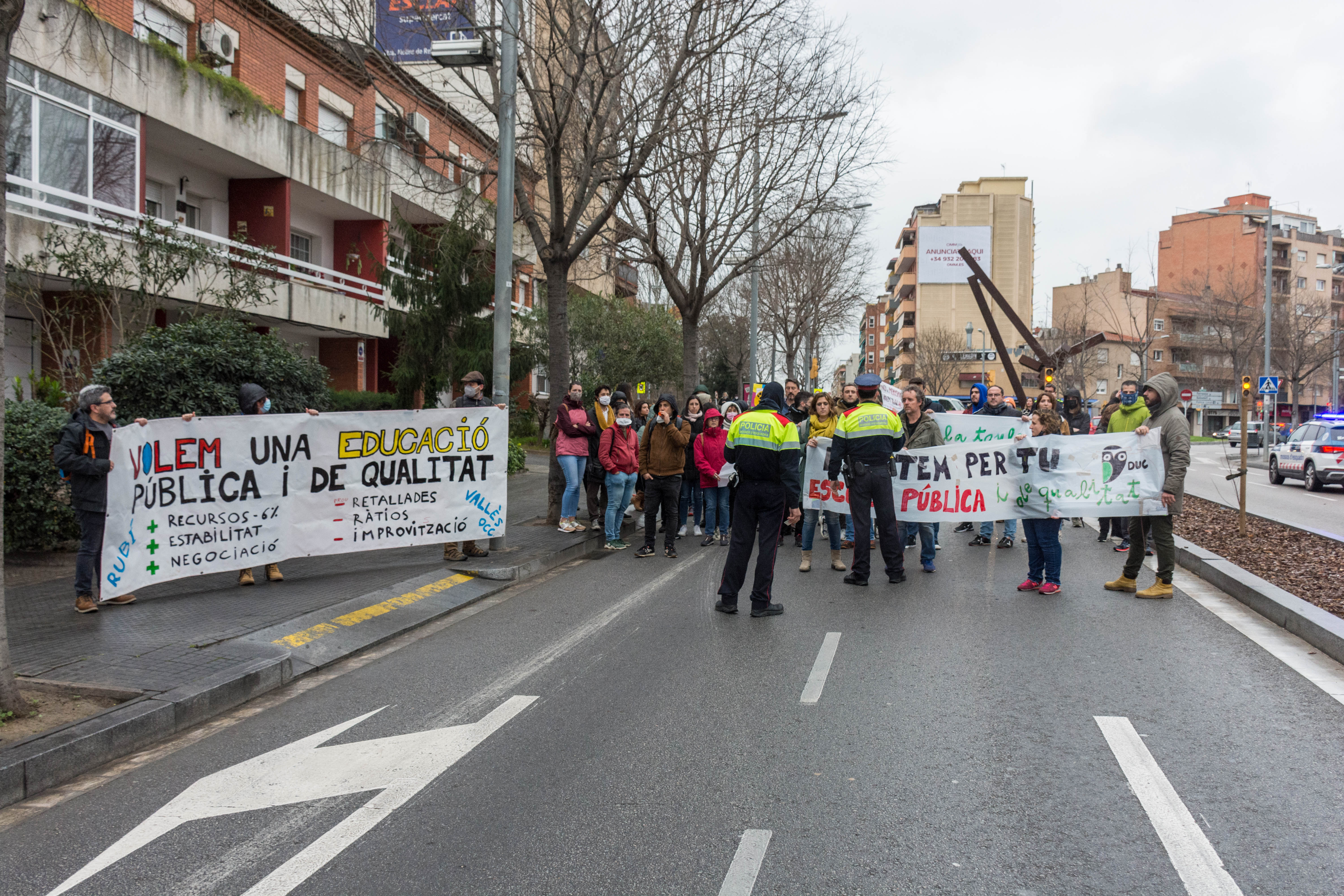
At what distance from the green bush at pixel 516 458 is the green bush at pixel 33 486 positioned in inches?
477

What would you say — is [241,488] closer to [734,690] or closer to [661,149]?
[734,690]

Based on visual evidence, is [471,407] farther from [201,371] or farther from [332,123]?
[332,123]

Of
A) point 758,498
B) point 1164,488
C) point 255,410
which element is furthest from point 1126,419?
point 255,410

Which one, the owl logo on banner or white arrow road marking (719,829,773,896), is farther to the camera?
the owl logo on banner

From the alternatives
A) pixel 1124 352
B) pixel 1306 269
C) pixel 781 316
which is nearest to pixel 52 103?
pixel 781 316

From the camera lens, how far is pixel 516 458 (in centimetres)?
2220

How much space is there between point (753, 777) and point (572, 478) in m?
8.06

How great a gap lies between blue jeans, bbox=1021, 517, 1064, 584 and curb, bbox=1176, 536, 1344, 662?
150 cm

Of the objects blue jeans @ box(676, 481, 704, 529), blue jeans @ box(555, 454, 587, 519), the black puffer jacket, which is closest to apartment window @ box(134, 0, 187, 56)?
blue jeans @ box(555, 454, 587, 519)

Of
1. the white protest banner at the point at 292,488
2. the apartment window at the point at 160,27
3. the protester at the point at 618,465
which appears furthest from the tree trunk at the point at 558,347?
the apartment window at the point at 160,27

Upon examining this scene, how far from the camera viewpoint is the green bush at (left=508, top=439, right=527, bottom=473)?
72.2 ft

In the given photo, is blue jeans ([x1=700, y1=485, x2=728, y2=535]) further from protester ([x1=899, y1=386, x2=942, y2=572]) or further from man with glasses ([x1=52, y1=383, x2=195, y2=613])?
man with glasses ([x1=52, y1=383, x2=195, y2=613])

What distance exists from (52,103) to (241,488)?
11.4m

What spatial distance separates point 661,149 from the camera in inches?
645
